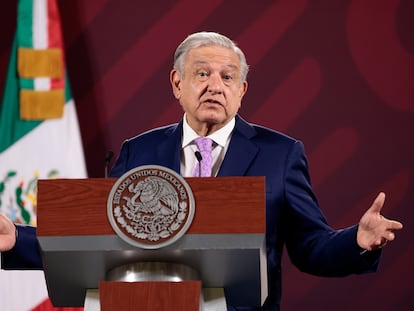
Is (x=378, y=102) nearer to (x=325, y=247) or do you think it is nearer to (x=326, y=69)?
(x=326, y=69)

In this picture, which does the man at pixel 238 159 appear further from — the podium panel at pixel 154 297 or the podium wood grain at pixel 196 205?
the podium panel at pixel 154 297

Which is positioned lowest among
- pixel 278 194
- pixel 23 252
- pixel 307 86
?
pixel 307 86

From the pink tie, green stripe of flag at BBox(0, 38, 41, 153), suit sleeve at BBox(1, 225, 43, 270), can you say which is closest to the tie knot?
the pink tie

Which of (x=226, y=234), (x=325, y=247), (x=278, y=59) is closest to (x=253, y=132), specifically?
(x=325, y=247)

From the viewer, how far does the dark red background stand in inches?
180

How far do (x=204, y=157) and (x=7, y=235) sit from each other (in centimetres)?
68

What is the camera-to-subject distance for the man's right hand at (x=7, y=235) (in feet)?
8.11

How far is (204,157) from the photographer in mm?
2902

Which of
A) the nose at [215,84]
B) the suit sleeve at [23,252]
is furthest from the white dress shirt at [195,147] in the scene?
the suit sleeve at [23,252]

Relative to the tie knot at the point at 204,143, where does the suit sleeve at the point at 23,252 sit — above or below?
below

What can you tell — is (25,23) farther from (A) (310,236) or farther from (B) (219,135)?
(A) (310,236)

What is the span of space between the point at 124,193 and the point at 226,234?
0.25 m

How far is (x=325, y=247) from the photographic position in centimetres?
266

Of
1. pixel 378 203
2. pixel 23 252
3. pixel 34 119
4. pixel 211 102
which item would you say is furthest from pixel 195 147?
pixel 34 119
